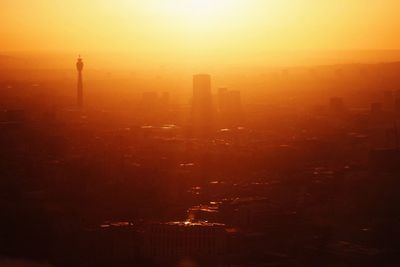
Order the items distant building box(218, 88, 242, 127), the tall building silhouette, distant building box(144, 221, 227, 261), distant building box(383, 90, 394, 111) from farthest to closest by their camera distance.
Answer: distant building box(383, 90, 394, 111), distant building box(218, 88, 242, 127), the tall building silhouette, distant building box(144, 221, 227, 261)

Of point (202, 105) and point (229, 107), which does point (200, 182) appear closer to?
point (202, 105)

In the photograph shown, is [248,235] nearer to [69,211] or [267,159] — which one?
[69,211]

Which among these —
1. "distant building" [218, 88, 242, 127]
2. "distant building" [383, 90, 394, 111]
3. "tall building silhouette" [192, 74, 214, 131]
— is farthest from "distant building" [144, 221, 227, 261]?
"distant building" [383, 90, 394, 111]

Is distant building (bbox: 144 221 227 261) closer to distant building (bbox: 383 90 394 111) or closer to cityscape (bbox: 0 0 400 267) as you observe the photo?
cityscape (bbox: 0 0 400 267)

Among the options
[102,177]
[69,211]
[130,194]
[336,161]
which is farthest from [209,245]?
[336,161]

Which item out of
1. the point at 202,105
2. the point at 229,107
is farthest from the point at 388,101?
the point at 202,105

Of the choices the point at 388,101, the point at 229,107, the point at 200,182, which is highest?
the point at 388,101
